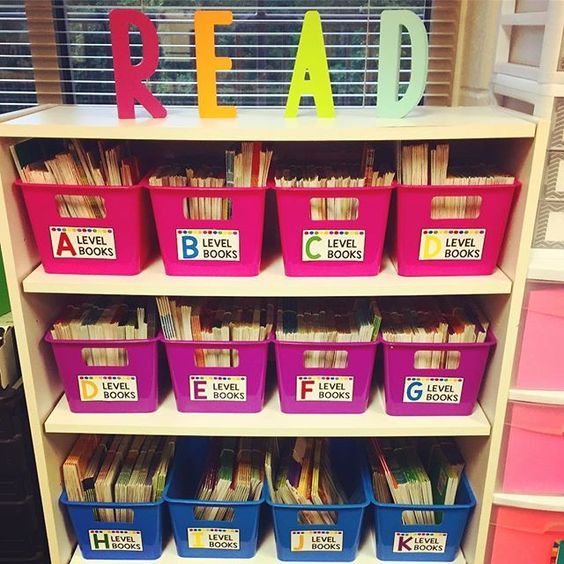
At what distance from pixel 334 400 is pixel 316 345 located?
147mm

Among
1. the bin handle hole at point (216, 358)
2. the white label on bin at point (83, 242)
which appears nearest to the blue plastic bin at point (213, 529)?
the bin handle hole at point (216, 358)

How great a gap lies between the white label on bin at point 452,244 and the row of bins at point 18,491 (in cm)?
93

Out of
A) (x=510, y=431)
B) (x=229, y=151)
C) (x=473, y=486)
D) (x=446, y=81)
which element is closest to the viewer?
(x=229, y=151)

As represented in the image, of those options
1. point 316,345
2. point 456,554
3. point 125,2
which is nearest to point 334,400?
point 316,345

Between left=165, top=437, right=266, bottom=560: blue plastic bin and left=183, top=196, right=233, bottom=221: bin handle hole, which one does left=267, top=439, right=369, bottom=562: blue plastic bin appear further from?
left=183, top=196, right=233, bottom=221: bin handle hole

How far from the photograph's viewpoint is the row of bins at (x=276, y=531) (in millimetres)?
1362

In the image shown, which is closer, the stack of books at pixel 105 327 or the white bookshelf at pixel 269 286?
the white bookshelf at pixel 269 286

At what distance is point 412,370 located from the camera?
4.24 ft

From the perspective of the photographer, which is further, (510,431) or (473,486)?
(473,486)

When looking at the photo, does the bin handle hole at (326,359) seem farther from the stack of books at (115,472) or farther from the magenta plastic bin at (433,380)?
the stack of books at (115,472)

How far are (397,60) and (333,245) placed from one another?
1.20 feet

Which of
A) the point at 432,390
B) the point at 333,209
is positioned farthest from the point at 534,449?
the point at 333,209

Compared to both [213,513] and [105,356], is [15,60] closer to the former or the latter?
[105,356]

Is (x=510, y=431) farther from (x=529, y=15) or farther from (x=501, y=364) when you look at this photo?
(x=529, y=15)
